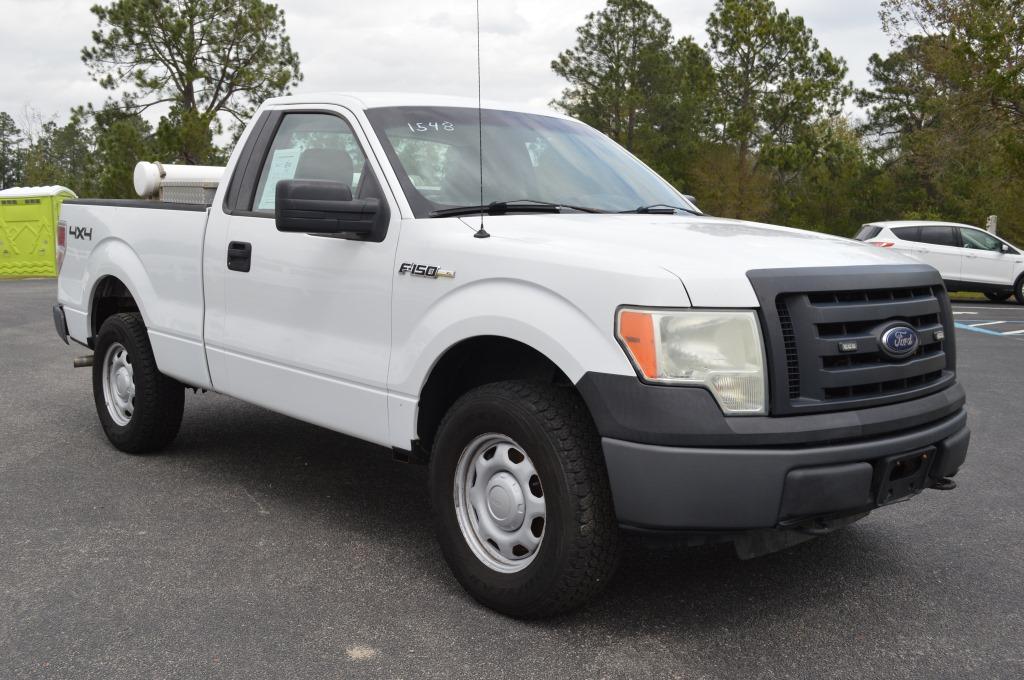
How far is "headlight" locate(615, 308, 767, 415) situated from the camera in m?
3.30

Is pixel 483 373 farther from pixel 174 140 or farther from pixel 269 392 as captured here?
pixel 174 140

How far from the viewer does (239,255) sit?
4996mm

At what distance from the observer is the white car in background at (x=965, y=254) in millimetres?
21391

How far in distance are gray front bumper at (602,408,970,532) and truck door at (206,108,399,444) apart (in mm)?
Result: 1280

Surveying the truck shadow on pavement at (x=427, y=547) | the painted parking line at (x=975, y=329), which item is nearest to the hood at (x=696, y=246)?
the truck shadow on pavement at (x=427, y=547)

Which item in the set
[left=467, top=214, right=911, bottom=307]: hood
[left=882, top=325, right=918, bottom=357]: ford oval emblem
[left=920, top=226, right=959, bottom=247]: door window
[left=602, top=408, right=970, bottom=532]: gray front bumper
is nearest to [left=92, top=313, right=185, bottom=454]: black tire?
[left=467, top=214, right=911, bottom=307]: hood

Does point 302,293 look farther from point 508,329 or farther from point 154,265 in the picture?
point 154,265

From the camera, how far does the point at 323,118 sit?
16.0ft

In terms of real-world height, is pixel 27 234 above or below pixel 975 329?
above

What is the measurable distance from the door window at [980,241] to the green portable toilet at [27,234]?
20.8 meters

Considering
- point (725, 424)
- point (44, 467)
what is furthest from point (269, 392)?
point (725, 424)

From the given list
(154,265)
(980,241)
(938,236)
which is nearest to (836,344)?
(154,265)

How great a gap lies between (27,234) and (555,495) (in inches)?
1009

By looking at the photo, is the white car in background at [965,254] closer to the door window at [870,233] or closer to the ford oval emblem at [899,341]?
the door window at [870,233]
